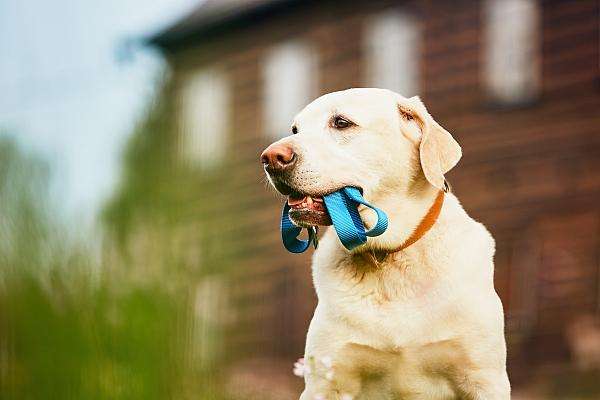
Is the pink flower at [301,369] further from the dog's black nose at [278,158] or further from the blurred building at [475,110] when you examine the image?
the blurred building at [475,110]

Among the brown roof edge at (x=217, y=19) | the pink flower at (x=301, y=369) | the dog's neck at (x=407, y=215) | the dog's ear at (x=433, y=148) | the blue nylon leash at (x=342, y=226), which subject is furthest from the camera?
the brown roof edge at (x=217, y=19)

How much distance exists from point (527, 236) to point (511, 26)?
2.46 metres

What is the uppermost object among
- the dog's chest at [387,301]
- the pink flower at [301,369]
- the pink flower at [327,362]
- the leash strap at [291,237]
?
the leash strap at [291,237]

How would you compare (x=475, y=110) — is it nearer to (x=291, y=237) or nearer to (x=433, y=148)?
(x=433, y=148)

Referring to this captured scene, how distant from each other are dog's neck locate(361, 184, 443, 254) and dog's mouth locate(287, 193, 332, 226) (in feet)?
1.20

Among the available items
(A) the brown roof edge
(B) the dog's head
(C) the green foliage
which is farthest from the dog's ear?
(A) the brown roof edge

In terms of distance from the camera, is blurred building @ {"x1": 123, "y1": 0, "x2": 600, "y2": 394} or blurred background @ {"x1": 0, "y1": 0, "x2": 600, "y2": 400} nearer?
blurred background @ {"x1": 0, "y1": 0, "x2": 600, "y2": 400}

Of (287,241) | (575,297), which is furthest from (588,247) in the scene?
(287,241)

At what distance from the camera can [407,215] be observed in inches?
136

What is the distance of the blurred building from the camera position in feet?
40.1

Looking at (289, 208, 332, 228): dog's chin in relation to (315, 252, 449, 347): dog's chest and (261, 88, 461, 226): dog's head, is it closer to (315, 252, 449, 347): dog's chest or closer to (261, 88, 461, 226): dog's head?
(261, 88, 461, 226): dog's head

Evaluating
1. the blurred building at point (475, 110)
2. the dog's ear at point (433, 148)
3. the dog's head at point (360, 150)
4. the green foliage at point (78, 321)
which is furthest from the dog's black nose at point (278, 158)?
the blurred building at point (475, 110)

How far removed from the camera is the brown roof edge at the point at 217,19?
1523 cm

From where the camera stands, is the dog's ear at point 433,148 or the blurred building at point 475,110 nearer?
the dog's ear at point 433,148
